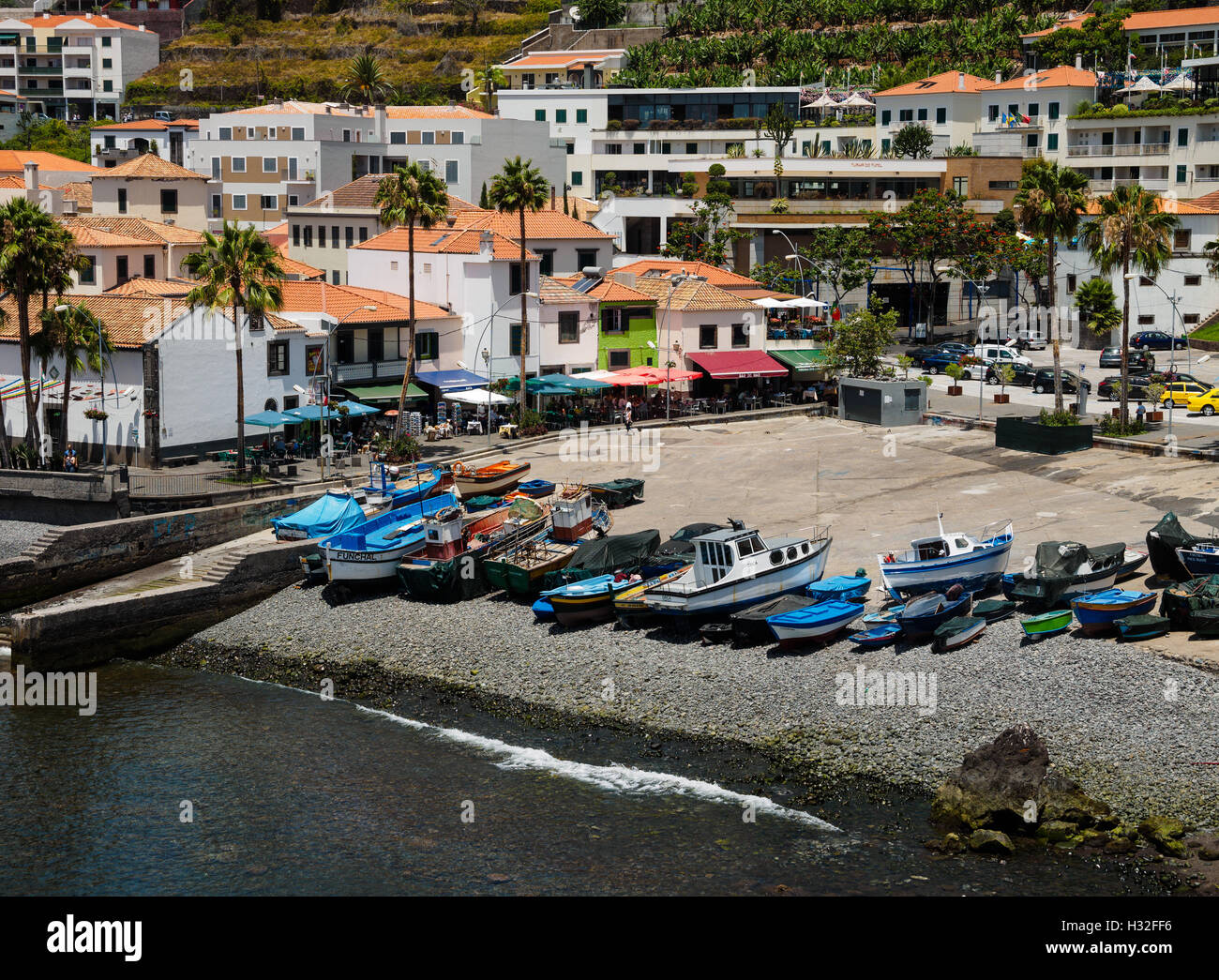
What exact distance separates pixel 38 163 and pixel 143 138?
835 inches

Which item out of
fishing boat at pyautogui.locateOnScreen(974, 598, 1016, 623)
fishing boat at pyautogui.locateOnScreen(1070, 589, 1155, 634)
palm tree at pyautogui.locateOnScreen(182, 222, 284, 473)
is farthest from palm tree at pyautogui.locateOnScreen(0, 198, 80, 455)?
fishing boat at pyautogui.locateOnScreen(1070, 589, 1155, 634)

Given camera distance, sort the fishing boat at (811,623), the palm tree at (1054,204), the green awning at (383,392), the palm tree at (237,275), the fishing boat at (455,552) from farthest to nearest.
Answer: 1. the green awning at (383,392)
2. the palm tree at (1054,204)
3. the palm tree at (237,275)
4. the fishing boat at (455,552)
5. the fishing boat at (811,623)

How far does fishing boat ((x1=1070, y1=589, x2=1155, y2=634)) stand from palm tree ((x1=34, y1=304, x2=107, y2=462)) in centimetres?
4199

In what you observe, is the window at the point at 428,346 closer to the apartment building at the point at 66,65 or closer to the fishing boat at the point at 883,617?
the fishing boat at the point at 883,617

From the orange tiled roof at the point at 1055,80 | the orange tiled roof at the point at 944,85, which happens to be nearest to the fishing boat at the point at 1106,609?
the orange tiled roof at the point at 1055,80

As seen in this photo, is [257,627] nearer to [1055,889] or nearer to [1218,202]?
[1055,889]

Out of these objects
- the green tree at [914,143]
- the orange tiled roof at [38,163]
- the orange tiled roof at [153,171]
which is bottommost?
the orange tiled roof at [153,171]

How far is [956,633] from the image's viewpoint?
4581cm

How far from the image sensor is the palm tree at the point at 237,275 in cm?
6444

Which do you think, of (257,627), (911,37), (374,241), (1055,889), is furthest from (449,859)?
(911,37)

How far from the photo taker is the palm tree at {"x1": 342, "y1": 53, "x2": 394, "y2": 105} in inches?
6171

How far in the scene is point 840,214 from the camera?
112m

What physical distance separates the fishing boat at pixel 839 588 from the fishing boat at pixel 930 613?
7.39 feet

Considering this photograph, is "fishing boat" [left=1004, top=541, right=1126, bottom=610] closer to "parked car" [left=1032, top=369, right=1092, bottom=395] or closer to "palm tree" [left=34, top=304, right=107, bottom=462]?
"parked car" [left=1032, top=369, right=1092, bottom=395]
